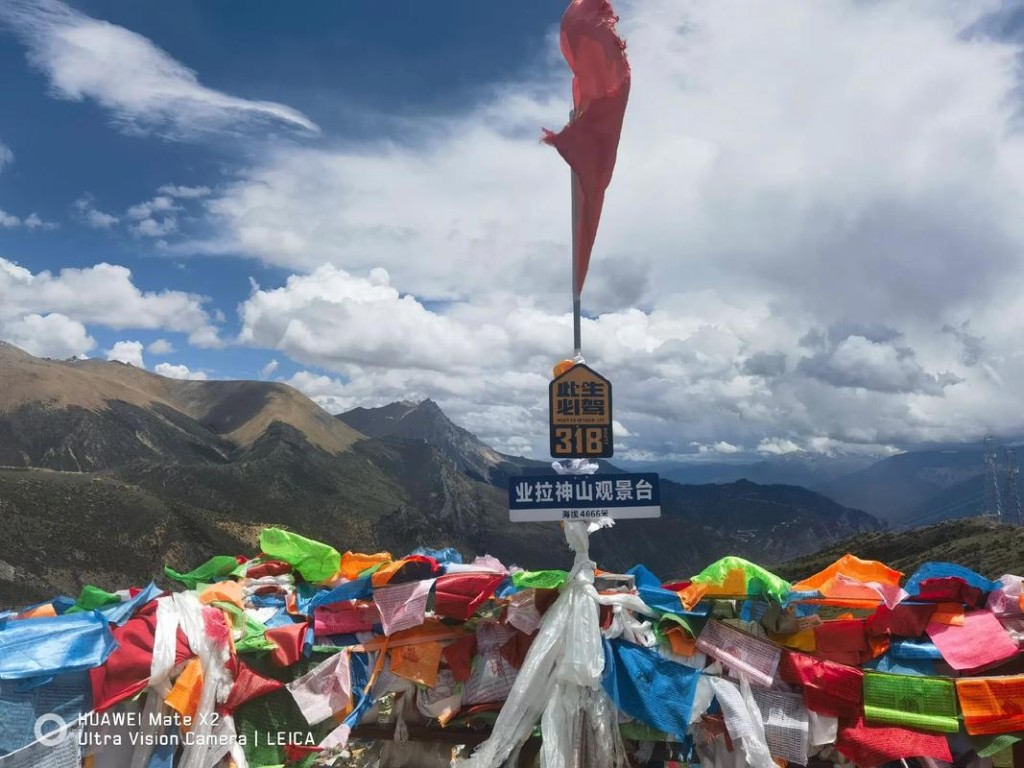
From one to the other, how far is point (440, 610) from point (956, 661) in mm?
3546

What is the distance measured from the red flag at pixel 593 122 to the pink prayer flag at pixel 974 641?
363cm

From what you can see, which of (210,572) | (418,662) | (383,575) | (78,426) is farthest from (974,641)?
(78,426)

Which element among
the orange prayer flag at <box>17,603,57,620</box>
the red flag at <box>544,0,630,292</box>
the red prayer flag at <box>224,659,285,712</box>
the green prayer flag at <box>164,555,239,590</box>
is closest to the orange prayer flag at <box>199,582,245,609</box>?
the red prayer flag at <box>224,659,285,712</box>

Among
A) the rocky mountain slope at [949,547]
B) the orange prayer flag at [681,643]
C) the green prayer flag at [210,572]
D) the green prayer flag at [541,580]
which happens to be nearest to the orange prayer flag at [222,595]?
the green prayer flag at [210,572]

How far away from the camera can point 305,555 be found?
6.60m

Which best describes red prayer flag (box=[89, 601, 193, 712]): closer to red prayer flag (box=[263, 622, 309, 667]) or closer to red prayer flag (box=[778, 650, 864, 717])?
red prayer flag (box=[263, 622, 309, 667])

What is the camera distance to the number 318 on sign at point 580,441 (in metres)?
5.88

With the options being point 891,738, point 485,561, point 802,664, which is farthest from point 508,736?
point 891,738

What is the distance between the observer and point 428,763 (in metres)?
5.90

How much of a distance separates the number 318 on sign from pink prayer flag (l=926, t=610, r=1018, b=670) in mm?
2579

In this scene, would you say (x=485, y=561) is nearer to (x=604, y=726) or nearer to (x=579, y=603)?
(x=579, y=603)

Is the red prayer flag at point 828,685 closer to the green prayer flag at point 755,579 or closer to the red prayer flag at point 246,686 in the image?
the green prayer flag at point 755,579

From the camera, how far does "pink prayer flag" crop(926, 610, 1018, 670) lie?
207 inches

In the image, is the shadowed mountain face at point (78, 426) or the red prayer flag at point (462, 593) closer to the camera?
the red prayer flag at point (462, 593)
